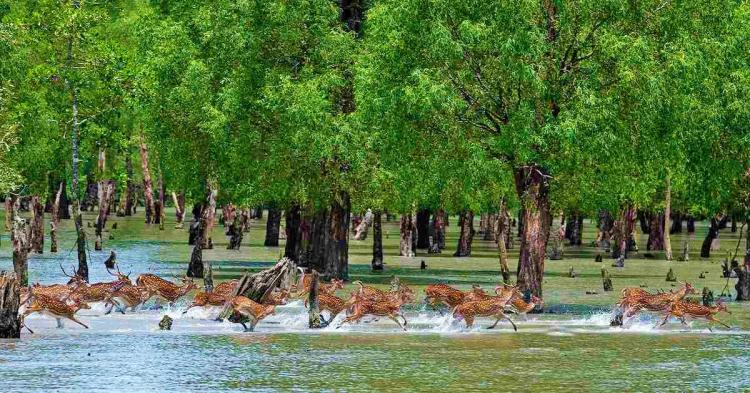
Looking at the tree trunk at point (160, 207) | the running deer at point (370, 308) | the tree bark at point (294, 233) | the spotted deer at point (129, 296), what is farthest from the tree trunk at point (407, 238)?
the running deer at point (370, 308)

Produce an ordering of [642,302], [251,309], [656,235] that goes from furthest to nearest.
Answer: [656,235], [642,302], [251,309]

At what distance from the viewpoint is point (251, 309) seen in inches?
1517

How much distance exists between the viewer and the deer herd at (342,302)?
38625mm

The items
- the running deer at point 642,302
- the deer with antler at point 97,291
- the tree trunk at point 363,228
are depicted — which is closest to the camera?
the running deer at point 642,302

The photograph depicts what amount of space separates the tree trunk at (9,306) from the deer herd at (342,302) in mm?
1677

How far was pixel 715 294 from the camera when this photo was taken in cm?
5381

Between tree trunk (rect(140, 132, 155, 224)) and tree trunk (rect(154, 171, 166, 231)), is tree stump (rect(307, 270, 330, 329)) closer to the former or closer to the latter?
tree trunk (rect(154, 171, 166, 231))

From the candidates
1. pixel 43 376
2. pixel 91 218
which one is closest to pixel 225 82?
pixel 43 376

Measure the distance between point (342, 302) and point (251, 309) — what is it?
2.57 metres

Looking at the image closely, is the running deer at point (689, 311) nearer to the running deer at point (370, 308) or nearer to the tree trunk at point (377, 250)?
the running deer at point (370, 308)

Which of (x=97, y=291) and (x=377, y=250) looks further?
(x=377, y=250)

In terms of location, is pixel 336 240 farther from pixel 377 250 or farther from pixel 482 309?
pixel 482 309

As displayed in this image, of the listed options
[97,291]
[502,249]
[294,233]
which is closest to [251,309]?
[97,291]

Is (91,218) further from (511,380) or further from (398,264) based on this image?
(511,380)
